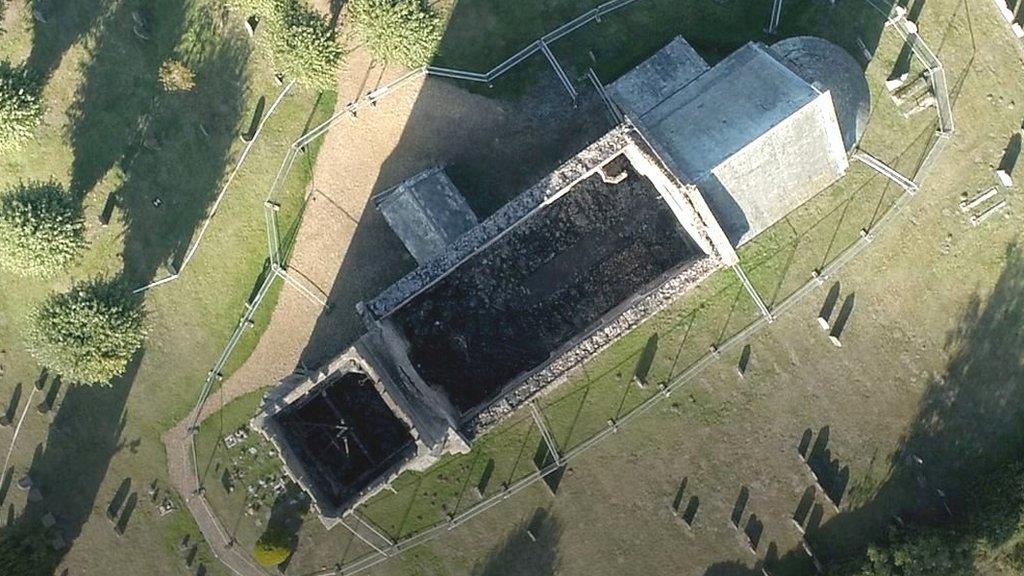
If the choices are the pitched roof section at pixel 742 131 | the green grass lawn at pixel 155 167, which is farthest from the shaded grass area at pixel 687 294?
the green grass lawn at pixel 155 167

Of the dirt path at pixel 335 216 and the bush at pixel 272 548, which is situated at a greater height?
the dirt path at pixel 335 216

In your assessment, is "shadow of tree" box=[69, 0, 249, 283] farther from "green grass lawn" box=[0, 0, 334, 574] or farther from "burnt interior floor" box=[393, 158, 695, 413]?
"burnt interior floor" box=[393, 158, 695, 413]

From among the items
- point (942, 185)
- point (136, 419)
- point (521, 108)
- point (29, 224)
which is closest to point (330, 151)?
point (521, 108)

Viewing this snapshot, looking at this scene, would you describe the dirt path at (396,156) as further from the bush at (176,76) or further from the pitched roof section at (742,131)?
the bush at (176,76)

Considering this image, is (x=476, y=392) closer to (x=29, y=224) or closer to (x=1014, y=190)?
(x=29, y=224)

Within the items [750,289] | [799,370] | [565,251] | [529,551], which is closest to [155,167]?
[565,251]
